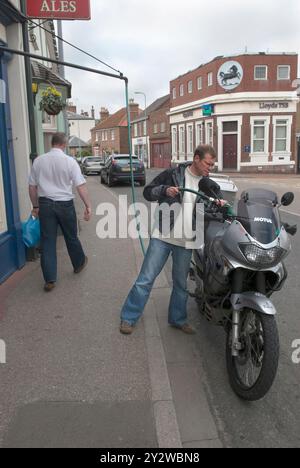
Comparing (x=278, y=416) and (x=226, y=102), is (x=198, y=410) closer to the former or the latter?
(x=278, y=416)

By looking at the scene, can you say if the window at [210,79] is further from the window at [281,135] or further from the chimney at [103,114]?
the chimney at [103,114]

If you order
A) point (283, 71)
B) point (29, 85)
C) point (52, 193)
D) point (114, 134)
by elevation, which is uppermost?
point (283, 71)

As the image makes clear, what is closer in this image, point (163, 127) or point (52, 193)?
point (52, 193)

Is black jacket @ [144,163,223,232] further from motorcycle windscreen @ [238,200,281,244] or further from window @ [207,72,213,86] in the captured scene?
window @ [207,72,213,86]

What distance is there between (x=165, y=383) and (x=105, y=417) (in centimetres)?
61

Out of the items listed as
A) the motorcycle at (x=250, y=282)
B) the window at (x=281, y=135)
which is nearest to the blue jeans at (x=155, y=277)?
the motorcycle at (x=250, y=282)

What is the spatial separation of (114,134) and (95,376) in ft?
212

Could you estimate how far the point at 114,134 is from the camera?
6588cm

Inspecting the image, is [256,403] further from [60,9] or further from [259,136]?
[259,136]

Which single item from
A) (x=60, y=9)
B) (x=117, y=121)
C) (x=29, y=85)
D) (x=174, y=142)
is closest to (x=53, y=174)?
(x=29, y=85)

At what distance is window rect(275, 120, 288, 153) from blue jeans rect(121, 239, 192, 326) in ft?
104

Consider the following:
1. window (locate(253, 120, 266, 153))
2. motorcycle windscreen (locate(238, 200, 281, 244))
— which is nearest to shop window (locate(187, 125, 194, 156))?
window (locate(253, 120, 266, 153))

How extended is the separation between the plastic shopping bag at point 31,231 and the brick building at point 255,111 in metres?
29.4

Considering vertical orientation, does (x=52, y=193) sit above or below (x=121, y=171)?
above
